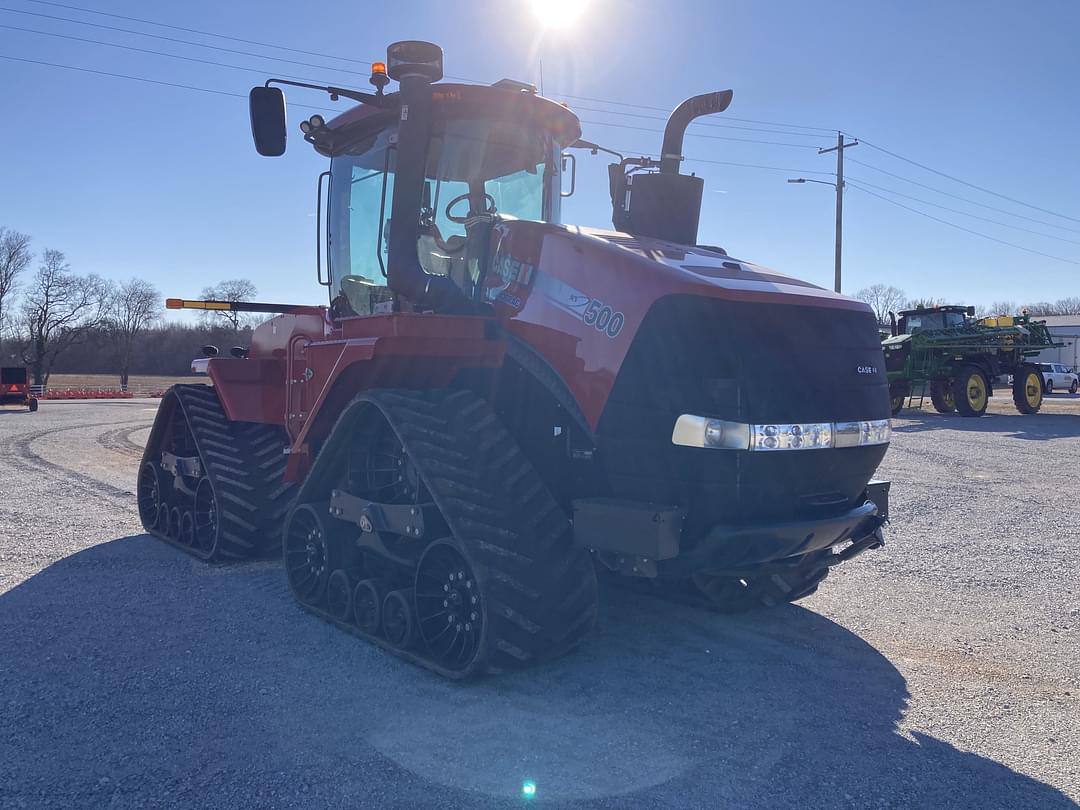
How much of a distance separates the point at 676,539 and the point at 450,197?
8.12 ft

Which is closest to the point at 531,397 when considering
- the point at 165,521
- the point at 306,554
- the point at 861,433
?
the point at 861,433

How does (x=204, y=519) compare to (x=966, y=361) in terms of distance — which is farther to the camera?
(x=966, y=361)

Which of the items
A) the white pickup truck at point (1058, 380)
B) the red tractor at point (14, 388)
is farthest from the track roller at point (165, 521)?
the white pickup truck at point (1058, 380)

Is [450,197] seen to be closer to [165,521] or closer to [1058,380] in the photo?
[165,521]

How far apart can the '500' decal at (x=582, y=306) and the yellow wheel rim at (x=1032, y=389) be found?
76.3 ft

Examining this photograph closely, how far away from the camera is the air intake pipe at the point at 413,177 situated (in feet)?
15.3

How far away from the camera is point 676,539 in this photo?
12.2 ft

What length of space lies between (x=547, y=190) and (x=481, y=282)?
3.02 ft

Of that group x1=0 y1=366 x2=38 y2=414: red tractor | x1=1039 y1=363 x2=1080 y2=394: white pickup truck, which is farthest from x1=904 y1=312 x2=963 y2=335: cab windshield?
x1=0 y1=366 x2=38 y2=414: red tractor

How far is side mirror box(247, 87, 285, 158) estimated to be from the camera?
5.01 m

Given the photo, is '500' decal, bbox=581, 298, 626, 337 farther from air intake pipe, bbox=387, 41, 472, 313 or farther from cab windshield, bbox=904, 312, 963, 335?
cab windshield, bbox=904, 312, 963, 335

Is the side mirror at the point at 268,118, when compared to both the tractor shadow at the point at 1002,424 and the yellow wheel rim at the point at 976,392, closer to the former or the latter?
the tractor shadow at the point at 1002,424

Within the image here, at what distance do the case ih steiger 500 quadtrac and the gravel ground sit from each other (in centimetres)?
35

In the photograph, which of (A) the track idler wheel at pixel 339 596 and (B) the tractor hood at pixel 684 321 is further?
(A) the track idler wheel at pixel 339 596
